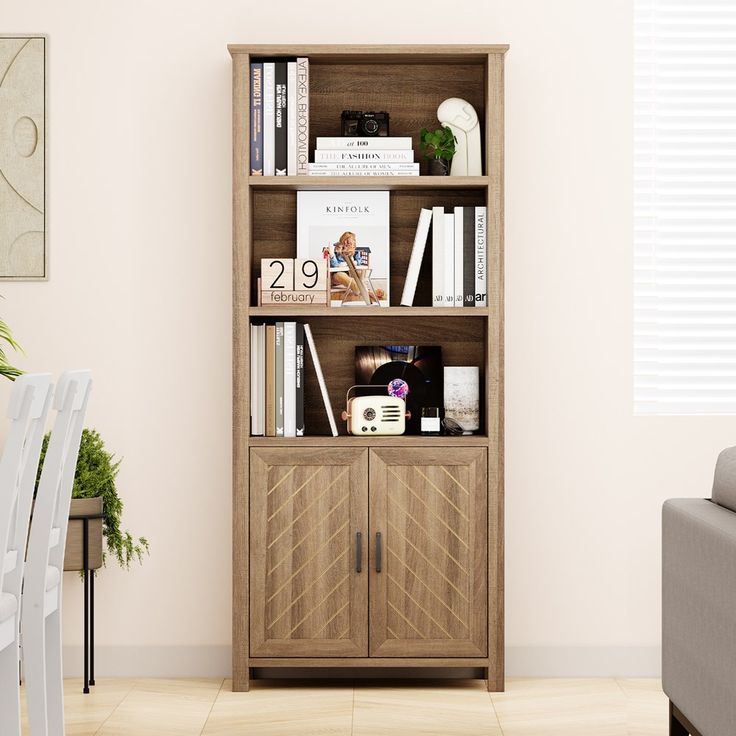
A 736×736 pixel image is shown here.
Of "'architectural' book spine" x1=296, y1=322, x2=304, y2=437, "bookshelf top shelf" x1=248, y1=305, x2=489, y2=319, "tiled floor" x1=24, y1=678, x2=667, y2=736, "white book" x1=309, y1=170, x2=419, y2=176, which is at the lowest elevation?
"tiled floor" x1=24, y1=678, x2=667, y2=736

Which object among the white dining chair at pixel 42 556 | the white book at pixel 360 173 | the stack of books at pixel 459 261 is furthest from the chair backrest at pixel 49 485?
the stack of books at pixel 459 261

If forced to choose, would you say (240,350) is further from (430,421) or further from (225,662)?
(225,662)

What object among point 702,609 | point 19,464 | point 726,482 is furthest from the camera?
point 726,482

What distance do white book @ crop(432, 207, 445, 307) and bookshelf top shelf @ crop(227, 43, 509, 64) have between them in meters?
0.49

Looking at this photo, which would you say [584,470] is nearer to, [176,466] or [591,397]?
[591,397]

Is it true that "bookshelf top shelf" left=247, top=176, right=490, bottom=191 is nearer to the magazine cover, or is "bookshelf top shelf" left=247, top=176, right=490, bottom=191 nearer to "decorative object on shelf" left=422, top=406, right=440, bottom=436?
the magazine cover

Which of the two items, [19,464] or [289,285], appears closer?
[19,464]

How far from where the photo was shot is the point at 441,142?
3.06 m

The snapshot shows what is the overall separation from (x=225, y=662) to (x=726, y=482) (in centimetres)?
183

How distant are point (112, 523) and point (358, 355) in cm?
96

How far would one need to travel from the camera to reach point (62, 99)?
3268mm

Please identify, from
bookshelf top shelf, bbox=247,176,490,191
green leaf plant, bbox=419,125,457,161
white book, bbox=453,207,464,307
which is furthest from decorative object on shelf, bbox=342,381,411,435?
green leaf plant, bbox=419,125,457,161

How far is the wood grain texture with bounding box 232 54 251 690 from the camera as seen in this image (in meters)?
2.99

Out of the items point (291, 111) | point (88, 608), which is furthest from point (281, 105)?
point (88, 608)
